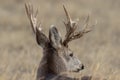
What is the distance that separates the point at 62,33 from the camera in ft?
56.0

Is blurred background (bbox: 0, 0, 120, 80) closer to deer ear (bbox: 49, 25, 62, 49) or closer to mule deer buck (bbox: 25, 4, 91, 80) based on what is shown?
mule deer buck (bbox: 25, 4, 91, 80)

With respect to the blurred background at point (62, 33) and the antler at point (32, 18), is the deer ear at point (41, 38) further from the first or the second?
the blurred background at point (62, 33)

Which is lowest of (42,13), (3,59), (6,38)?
(3,59)

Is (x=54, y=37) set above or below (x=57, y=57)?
above

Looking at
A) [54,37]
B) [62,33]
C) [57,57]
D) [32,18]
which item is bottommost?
[57,57]

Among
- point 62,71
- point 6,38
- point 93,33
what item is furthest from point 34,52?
point 62,71

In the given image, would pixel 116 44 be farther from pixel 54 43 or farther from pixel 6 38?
pixel 54 43

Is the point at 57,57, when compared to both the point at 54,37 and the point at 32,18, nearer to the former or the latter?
the point at 54,37

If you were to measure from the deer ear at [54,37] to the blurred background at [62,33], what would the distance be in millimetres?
593

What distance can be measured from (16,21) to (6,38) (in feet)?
7.01

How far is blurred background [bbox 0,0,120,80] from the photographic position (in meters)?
11.8

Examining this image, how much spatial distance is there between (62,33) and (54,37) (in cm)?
745

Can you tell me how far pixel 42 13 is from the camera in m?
20.2

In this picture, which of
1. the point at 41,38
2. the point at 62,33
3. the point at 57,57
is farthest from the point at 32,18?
the point at 62,33
